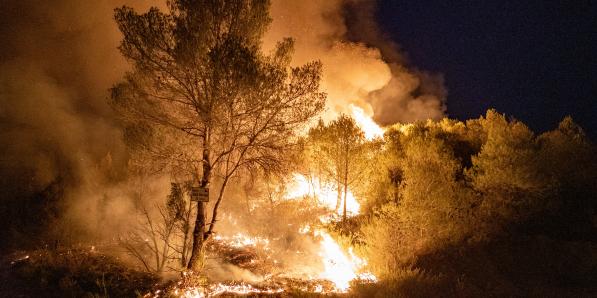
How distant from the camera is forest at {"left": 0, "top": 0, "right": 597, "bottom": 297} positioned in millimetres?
8867

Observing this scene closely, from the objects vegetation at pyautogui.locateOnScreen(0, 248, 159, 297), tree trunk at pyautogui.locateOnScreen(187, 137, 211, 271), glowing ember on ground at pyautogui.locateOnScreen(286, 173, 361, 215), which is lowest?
vegetation at pyautogui.locateOnScreen(0, 248, 159, 297)

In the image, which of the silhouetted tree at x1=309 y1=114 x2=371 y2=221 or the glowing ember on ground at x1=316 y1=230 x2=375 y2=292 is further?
the silhouetted tree at x1=309 y1=114 x2=371 y2=221

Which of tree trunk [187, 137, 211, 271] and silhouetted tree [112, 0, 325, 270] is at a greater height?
silhouetted tree [112, 0, 325, 270]

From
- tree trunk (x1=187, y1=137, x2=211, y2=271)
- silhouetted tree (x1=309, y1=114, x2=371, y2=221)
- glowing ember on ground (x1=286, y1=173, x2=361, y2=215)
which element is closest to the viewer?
tree trunk (x1=187, y1=137, x2=211, y2=271)

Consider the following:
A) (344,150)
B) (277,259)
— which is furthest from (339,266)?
(344,150)

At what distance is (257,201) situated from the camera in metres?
22.2

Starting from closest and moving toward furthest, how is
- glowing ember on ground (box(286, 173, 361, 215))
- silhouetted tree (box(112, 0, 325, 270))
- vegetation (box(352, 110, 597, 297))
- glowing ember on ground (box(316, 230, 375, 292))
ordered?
silhouetted tree (box(112, 0, 325, 270))
glowing ember on ground (box(316, 230, 375, 292))
vegetation (box(352, 110, 597, 297))
glowing ember on ground (box(286, 173, 361, 215))

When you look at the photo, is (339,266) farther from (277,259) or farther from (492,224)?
(492,224)

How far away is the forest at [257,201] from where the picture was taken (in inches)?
349

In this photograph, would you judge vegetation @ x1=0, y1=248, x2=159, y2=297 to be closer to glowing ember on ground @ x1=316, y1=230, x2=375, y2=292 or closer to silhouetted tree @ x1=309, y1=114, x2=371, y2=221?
glowing ember on ground @ x1=316, y1=230, x2=375, y2=292

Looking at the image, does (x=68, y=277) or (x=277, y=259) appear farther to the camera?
(x=277, y=259)

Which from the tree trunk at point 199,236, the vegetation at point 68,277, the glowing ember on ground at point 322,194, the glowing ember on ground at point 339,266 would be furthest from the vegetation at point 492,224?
the vegetation at point 68,277

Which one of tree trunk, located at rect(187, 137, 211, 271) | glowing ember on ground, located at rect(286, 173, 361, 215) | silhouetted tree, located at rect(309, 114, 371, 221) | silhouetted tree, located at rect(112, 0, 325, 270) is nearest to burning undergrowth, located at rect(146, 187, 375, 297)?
tree trunk, located at rect(187, 137, 211, 271)

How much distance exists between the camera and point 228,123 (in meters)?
9.30
